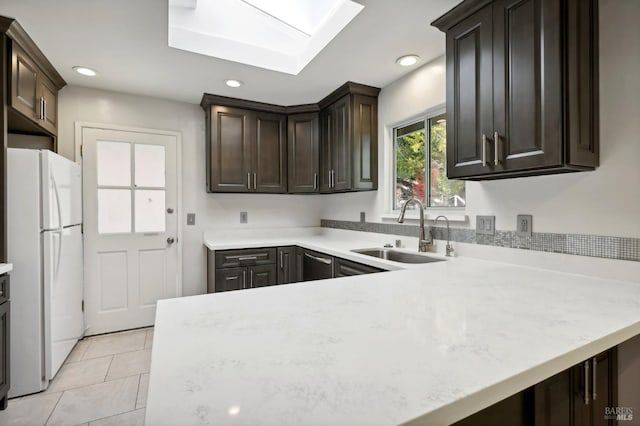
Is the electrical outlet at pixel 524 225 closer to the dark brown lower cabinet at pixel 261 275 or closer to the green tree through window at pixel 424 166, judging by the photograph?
the green tree through window at pixel 424 166

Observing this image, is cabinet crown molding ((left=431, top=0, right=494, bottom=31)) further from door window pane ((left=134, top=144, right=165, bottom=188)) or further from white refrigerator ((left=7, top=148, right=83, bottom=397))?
door window pane ((left=134, top=144, right=165, bottom=188))

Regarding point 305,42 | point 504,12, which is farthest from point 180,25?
point 504,12

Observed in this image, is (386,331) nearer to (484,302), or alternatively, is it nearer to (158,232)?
(484,302)

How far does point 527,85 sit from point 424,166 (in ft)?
3.92

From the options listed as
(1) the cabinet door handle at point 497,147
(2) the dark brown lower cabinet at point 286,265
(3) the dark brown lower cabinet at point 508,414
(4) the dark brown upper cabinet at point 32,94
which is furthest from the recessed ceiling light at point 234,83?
(3) the dark brown lower cabinet at point 508,414

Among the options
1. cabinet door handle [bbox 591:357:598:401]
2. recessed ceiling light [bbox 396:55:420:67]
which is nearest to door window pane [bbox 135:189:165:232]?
recessed ceiling light [bbox 396:55:420:67]

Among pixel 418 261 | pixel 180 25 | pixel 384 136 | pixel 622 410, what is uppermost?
pixel 180 25

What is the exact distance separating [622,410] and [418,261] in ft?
4.24

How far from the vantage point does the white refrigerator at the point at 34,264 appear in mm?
2002

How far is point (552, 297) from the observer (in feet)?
3.78

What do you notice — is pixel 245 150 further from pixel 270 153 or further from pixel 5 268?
pixel 5 268

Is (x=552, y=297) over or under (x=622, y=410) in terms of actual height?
over

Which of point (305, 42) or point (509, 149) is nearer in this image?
point (509, 149)

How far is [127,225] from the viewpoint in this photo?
122 inches
